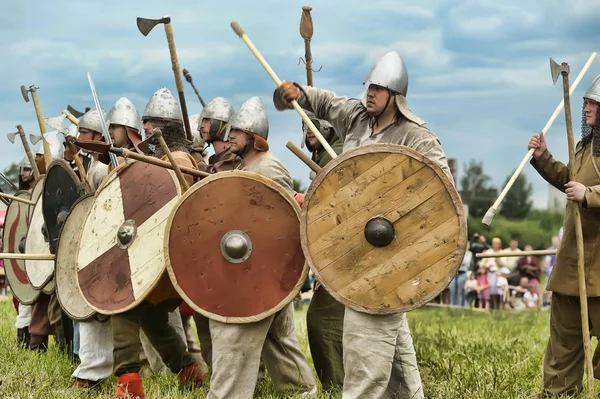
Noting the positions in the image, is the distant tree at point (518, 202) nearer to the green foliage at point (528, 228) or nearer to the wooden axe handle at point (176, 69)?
the green foliage at point (528, 228)

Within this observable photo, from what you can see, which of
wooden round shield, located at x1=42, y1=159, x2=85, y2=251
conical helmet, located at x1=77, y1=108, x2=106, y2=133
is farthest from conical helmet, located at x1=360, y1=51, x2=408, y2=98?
conical helmet, located at x1=77, y1=108, x2=106, y2=133

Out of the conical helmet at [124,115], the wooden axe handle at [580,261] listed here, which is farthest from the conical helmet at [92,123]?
the wooden axe handle at [580,261]

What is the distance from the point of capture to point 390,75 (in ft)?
17.5

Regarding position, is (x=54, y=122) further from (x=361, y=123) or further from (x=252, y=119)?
(x=361, y=123)

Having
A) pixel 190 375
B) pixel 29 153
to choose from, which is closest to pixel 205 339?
pixel 190 375

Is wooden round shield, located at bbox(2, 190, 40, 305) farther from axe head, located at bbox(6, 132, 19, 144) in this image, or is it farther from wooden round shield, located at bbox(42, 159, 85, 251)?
wooden round shield, located at bbox(42, 159, 85, 251)

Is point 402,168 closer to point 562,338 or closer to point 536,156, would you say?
point 536,156

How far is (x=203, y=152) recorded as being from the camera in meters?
7.56

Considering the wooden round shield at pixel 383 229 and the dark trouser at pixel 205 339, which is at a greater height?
the wooden round shield at pixel 383 229

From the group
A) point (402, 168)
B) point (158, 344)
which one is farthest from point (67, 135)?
point (402, 168)

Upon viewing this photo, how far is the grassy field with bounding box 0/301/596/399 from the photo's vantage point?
6008mm

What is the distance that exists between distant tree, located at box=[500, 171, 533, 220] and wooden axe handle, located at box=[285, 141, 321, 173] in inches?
1165

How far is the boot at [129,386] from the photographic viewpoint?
588 centimetres

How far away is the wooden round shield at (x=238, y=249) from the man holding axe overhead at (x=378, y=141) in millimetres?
439
